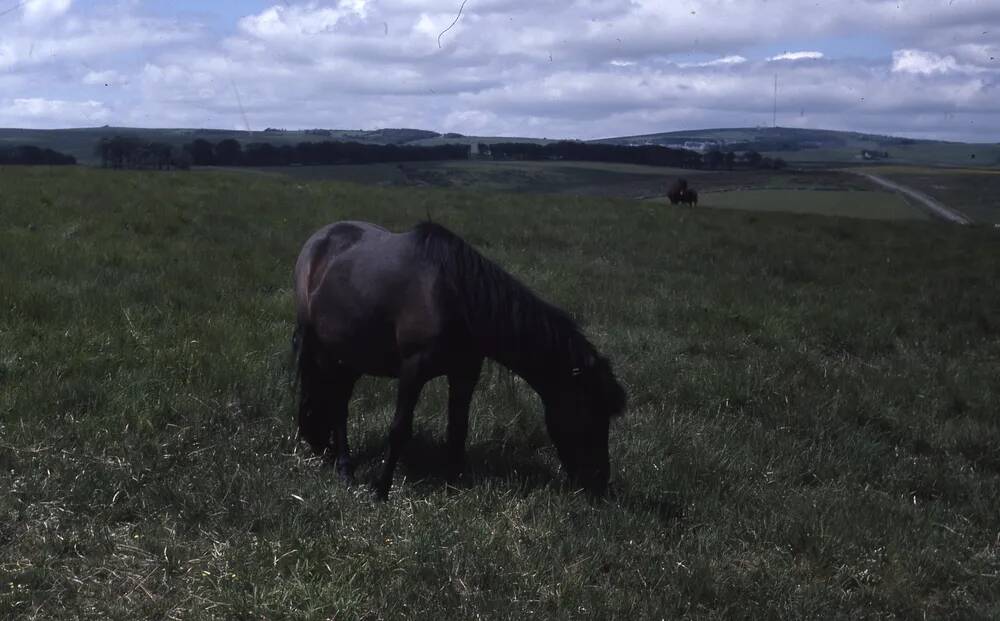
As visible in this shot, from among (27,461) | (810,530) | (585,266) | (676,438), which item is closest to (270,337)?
(27,461)

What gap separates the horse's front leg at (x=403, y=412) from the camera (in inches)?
201

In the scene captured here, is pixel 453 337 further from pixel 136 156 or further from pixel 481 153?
pixel 481 153

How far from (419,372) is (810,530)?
224 centimetres

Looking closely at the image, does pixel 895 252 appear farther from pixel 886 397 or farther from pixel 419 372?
pixel 419 372

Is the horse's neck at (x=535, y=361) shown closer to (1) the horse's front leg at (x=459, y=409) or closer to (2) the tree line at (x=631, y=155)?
(1) the horse's front leg at (x=459, y=409)

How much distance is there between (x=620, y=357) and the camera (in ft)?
28.6

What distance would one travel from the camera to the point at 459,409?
5.38 meters

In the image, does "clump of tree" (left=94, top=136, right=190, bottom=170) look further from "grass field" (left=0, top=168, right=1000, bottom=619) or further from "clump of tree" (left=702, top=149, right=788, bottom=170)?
"clump of tree" (left=702, top=149, right=788, bottom=170)

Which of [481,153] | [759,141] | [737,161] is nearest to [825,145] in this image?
[759,141]

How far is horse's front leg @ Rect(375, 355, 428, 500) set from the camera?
511 centimetres

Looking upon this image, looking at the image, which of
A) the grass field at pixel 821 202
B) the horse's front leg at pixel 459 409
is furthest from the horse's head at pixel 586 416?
the grass field at pixel 821 202

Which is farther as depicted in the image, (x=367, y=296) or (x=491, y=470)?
(x=491, y=470)

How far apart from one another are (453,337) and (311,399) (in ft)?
4.29

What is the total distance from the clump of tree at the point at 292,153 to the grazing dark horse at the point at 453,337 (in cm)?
2342
